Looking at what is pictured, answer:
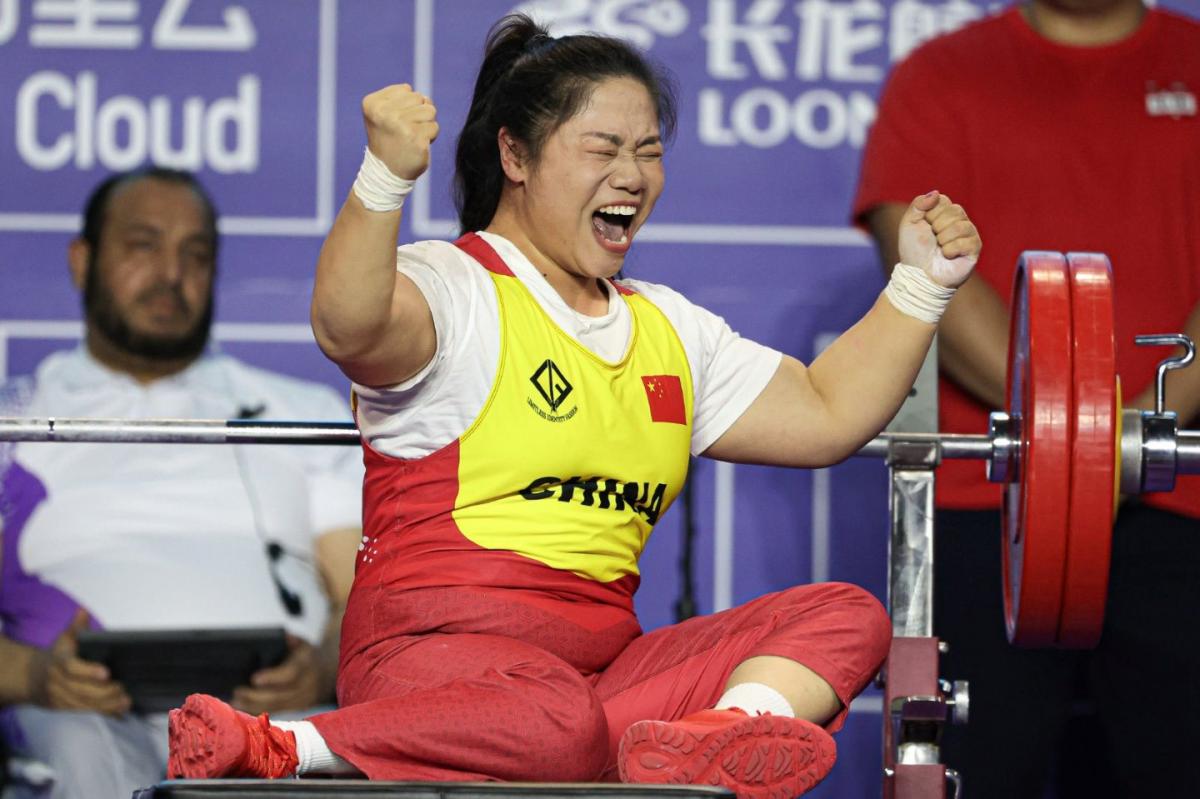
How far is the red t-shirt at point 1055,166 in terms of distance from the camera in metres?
2.86

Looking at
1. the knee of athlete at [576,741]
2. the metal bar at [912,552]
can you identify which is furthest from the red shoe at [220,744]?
the metal bar at [912,552]

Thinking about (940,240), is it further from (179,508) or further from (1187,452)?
(179,508)

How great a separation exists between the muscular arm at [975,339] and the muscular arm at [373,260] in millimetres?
1105

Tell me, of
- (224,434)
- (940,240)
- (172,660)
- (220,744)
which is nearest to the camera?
(220,744)

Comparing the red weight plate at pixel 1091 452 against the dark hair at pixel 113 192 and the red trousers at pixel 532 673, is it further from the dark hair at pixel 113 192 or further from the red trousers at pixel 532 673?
the dark hair at pixel 113 192

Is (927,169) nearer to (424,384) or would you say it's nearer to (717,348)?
(717,348)

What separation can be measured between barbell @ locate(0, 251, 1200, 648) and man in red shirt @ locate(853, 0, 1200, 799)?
36 centimetres

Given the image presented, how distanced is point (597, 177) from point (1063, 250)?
99 centimetres

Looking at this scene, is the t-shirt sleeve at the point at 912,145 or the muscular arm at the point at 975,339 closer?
the muscular arm at the point at 975,339

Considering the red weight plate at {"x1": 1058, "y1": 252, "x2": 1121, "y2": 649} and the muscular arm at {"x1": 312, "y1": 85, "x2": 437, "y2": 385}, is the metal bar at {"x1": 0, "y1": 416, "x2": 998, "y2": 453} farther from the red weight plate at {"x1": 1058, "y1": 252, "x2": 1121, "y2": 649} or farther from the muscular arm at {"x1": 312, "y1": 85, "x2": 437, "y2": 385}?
the muscular arm at {"x1": 312, "y1": 85, "x2": 437, "y2": 385}

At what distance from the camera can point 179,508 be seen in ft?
11.5

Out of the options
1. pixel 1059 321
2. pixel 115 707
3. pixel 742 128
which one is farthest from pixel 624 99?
pixel 115 707

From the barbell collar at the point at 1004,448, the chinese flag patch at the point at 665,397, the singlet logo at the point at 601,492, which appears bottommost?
the singlet logo at the point at 601,492

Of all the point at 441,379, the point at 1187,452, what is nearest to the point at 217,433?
the point at 441,379
